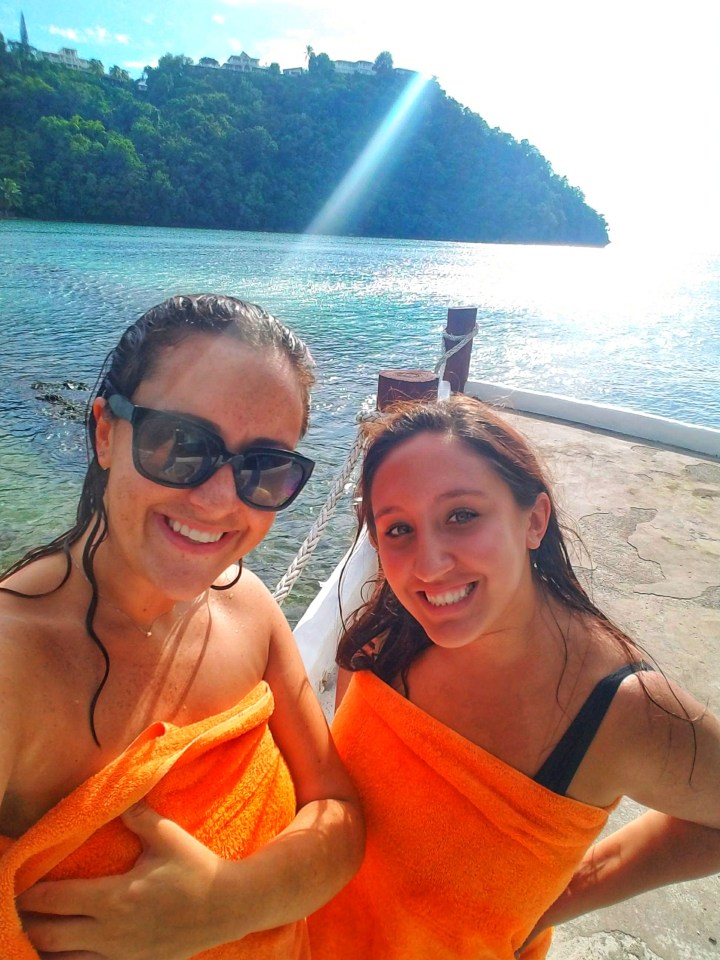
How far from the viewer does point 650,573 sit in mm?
3420

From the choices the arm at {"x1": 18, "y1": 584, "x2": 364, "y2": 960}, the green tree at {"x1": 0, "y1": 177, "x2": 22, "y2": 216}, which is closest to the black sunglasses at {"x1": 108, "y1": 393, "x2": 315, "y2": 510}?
the arm at {"x1": 18, "y1": 584, "x2": 364, "y2": 960}

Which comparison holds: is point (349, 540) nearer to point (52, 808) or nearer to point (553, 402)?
point (553, 402)

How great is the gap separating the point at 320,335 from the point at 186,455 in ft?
51.7

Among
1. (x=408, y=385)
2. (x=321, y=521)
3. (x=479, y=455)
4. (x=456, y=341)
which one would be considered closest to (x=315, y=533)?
(x=321, y=521)

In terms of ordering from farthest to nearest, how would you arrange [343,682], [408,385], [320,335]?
[320,335]
[408,385]
[343,682]

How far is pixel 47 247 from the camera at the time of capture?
2891 centimetres

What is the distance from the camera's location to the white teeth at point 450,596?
1194 mm

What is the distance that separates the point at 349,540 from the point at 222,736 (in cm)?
479

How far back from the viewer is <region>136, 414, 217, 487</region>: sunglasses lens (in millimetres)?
994

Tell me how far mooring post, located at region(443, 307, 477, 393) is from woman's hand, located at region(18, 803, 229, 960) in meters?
3.90

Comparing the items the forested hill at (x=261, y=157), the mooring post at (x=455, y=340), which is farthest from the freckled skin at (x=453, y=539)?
the forested hill at (x=261, y=157)

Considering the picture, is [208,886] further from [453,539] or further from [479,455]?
[479,455]

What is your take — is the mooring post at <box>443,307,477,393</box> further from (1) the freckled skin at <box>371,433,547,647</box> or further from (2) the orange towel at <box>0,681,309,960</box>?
(2) the orange towel at <box>0,681,309,960</box>

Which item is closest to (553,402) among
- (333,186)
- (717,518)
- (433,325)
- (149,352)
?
(717,518)
